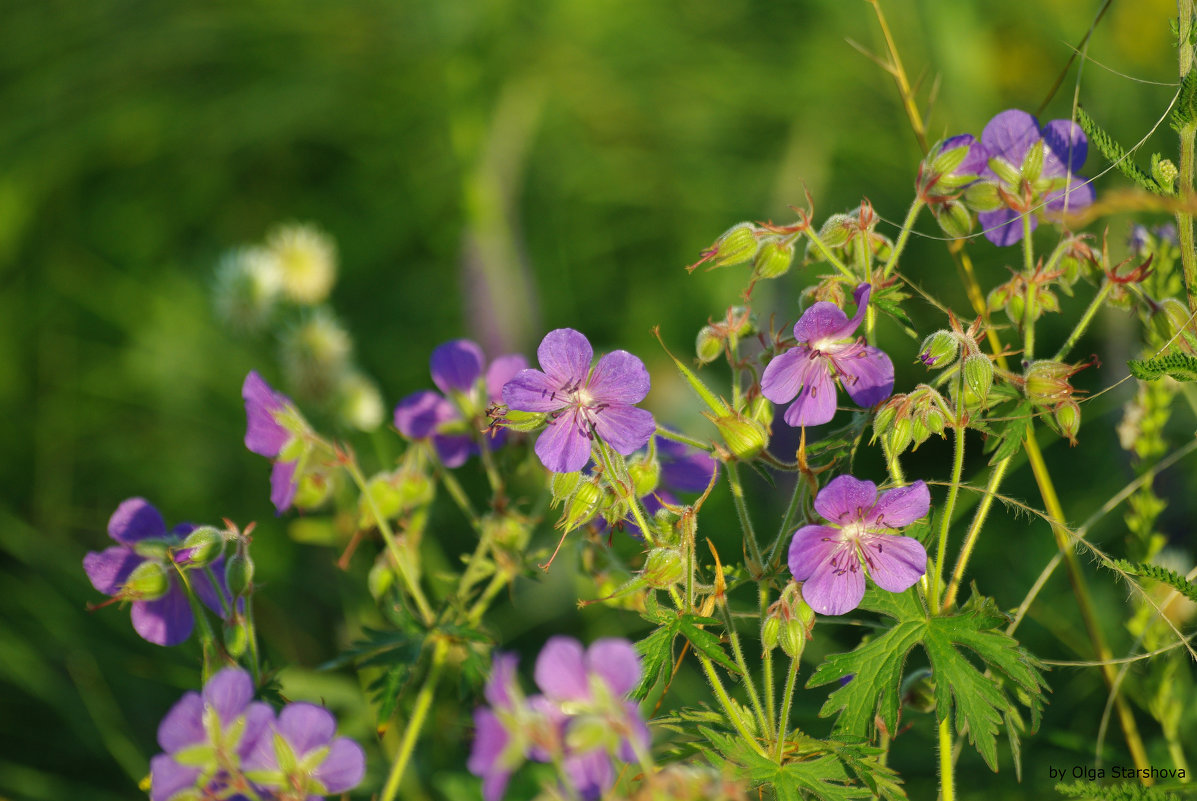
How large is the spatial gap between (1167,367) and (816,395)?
0.91ft

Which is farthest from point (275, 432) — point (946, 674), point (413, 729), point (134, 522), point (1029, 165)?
point (1029, 165)

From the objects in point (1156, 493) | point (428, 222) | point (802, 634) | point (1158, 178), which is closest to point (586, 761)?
point (802, 634)

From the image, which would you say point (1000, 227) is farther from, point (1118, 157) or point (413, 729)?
point (413, 729)

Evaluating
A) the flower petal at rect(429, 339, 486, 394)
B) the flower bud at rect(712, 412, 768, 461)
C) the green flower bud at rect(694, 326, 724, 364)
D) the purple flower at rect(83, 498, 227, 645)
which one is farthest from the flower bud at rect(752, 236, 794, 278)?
the purple flower at rect(83, 498, 227, 645)

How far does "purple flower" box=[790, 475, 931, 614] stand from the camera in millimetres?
770

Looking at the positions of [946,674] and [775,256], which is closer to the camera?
Result: [946,674]

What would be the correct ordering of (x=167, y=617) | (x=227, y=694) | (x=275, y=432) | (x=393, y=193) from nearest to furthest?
(x=227, y=694)
(x=167, y=617)
(x=275, y=432)
(x=393, y=193)

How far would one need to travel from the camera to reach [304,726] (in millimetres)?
744

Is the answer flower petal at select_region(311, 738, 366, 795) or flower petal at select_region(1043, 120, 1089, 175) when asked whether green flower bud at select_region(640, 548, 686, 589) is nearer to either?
flower petal at select_region(311, 738, 366, 795)

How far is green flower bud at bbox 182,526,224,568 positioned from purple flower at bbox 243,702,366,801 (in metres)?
0.19

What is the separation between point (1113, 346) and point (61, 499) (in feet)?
7.69

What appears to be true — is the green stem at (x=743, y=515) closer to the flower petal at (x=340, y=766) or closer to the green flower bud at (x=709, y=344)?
the green flower bud at (x=709, y=344)

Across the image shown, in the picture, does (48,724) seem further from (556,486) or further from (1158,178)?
(1158,178)

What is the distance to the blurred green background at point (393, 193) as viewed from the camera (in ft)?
6.77
